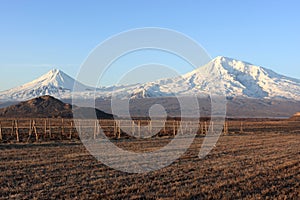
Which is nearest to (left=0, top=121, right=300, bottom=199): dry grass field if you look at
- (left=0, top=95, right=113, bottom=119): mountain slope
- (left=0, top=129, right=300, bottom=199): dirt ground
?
(left=0, top=129, right=300, bottom=199): dirt ground

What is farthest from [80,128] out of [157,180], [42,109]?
[42,109]

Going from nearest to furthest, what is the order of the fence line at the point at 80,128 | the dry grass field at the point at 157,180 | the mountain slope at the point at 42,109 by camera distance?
the dry grass field at the point at 157,180, the fence line at the point at 80,128, the mountain slope at the point at 42,109

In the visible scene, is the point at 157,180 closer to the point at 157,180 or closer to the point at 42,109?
the point at 157,180

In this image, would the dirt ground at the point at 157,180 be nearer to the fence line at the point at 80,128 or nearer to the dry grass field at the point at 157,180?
the dry grass field at the point at 157,180

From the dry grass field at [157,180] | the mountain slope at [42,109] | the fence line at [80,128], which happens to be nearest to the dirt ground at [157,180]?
the dry grass field at [157,180]

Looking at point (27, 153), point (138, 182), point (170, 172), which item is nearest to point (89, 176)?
point (138, 182)

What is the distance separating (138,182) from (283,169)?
6.40 m

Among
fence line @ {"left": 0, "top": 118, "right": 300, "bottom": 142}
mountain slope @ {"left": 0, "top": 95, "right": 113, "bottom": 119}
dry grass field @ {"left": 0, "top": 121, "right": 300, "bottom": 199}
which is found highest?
mountain slope @ {"left": 0, "top": 95, "right": 113, "bottom": 119}

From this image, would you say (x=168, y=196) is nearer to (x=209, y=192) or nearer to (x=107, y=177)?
(x=209, y=192)

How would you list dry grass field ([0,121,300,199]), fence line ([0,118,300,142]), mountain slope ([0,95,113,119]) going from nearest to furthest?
dry grass field ([0,121,300,199]), fence line ([0,118,300,142]), mountain slope ([0,95,113,119])

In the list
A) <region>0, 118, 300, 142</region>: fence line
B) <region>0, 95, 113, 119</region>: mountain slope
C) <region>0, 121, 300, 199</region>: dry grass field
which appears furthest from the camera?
Result: <region>0, 95, 113, 119</region>: mountain slope

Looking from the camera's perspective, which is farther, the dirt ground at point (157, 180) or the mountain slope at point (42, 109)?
the mountain slope at point (42, 109)

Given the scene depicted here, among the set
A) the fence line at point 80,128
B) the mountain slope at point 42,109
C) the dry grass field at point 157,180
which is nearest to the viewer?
the dry grass field at point 157,180

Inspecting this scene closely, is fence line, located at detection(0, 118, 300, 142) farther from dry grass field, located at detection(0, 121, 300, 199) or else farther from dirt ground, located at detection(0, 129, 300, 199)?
dry grass field, located at detection(0, 121, 300, 199)
